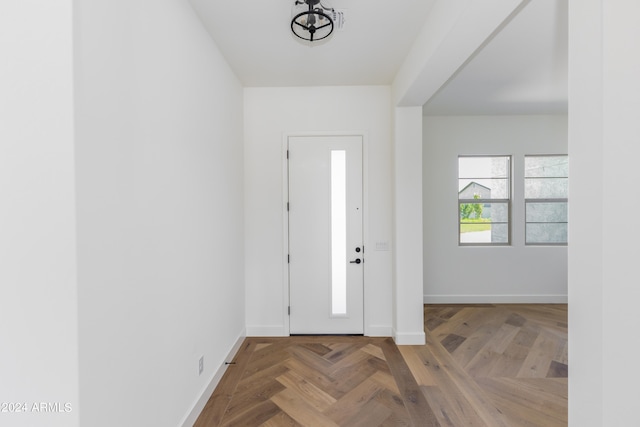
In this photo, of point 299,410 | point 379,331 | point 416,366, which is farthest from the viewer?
point 379,331

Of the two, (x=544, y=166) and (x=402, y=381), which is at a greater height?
(x=544, y=166)

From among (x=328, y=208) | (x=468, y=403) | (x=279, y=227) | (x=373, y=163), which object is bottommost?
(x=468, y=403)

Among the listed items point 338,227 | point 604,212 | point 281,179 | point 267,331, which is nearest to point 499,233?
point 338,227

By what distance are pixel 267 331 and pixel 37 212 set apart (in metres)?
2.74

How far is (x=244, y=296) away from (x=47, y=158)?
2.60m

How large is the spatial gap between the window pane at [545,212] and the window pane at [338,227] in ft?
10.6

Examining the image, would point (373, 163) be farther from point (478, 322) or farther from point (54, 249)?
point (54, 249)

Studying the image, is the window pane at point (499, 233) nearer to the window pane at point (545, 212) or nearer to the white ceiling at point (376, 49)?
the window pane at point (545, 212)

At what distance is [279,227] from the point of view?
131 inches

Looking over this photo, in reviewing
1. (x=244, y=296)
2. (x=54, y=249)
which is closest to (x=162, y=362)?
(x=54, y=249)

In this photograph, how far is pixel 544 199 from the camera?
4.45 m

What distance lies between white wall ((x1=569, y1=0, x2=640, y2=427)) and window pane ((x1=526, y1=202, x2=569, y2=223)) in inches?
169

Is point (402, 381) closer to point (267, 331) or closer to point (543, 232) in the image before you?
point (267, 331)

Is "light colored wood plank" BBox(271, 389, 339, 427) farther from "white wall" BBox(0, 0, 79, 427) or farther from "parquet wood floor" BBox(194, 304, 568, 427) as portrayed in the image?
"white wall" BBox(0, 0, 79, 427)
